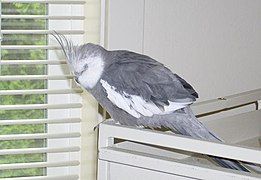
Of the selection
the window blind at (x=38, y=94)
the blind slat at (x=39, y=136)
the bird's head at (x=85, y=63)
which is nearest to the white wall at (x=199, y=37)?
the window blind at (x=38, y=94)

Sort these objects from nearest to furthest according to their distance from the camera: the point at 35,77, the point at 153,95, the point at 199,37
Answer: the point at 153,95
the point at 35,77
the point at 199,37

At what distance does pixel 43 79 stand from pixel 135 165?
504 millimetres

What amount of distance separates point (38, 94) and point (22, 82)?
0.04 metres

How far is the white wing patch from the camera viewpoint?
1.15m

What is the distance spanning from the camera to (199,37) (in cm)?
170

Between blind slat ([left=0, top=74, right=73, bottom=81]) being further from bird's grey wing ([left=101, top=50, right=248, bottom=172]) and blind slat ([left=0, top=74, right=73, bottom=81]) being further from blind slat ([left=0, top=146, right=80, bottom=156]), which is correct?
bird's grey wing ([left=101, top=50, right=248, bottom=172])

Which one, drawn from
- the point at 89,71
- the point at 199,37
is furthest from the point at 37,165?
the point at 199,37

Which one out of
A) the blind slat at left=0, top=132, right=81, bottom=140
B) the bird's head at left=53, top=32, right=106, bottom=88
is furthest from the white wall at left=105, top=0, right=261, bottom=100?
the bird's head at left=53, top=32, right=106, bottom=88

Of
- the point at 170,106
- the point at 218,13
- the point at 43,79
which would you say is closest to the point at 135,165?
the point at 170,106

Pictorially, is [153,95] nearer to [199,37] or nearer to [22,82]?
[22,82]

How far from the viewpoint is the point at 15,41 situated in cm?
151

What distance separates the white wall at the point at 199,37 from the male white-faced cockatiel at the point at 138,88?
34 centimetres

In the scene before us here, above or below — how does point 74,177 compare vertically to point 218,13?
Result: below

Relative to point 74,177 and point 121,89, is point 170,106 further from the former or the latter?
point 74,177
